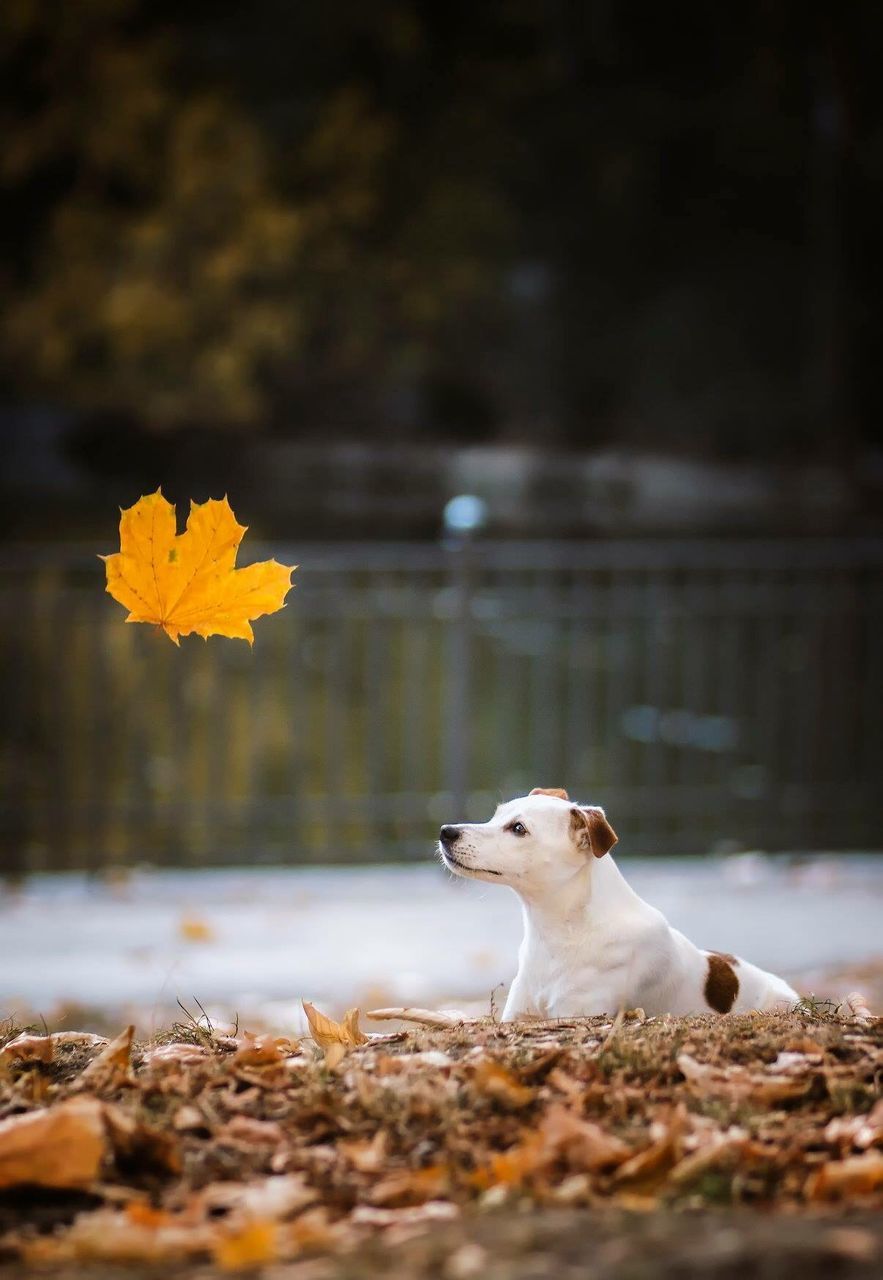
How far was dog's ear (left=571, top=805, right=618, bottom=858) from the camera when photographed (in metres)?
3.74

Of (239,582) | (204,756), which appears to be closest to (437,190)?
(204,756)

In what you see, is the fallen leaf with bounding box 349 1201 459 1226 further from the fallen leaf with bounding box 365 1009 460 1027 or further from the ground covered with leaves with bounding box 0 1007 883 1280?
the fallen leaf with bounding box 365 1009 460 1027

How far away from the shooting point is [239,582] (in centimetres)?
355

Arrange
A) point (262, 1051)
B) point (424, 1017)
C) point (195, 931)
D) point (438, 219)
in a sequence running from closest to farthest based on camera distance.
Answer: point (262, 1051) → point (424, 1017) → point (195, 931) → point (438, 219)

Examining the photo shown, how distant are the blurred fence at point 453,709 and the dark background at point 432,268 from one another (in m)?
1.51

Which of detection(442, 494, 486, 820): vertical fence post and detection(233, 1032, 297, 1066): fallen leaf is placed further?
detection(442, 494, 486, 820): vertical fence post

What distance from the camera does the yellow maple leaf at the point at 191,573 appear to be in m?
3.51

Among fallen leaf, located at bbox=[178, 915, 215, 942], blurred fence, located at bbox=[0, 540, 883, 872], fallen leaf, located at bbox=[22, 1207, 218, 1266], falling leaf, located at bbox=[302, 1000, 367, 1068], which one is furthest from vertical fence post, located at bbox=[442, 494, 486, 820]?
fallen leaf, located at bbox=[22, 1207, 218, 1266]

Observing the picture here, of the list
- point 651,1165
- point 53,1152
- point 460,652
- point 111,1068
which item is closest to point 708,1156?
point 651,1165

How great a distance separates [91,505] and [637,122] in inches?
309

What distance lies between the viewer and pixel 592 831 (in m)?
3.75

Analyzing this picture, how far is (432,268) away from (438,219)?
0.58 meters

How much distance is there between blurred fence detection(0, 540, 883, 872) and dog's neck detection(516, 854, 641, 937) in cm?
371

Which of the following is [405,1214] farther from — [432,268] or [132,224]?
[432,268]
